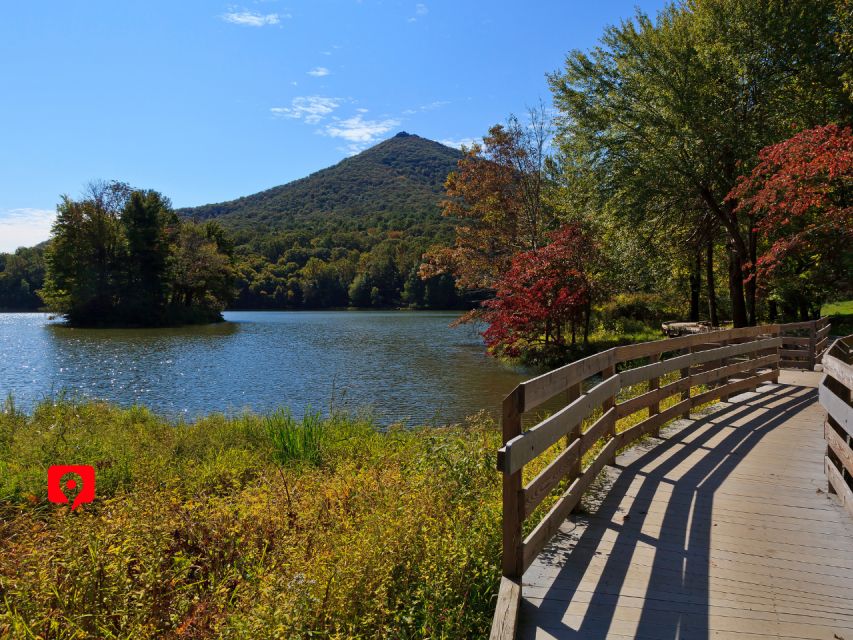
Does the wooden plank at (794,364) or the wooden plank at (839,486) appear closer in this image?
the wooden plank at (839,486)

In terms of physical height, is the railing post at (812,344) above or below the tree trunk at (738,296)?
below

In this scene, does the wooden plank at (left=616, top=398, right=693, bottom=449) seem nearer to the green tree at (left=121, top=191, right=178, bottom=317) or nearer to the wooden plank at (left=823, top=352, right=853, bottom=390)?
the wooden plank at (left=823, top=352, right=853, bottom=390)

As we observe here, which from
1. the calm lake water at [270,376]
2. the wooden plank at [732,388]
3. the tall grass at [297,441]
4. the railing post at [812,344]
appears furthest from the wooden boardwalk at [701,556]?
the railing post at [812,344]

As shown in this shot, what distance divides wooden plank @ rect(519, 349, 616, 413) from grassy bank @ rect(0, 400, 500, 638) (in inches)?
46.3

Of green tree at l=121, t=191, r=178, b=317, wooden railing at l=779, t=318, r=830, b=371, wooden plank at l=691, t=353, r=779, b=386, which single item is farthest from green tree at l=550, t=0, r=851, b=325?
green tree at l=121, t=191, r=178, b=317

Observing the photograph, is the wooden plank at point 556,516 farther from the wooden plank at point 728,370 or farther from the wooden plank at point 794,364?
the wooden plank at point 794,364

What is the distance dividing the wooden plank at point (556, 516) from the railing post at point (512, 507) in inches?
2.6

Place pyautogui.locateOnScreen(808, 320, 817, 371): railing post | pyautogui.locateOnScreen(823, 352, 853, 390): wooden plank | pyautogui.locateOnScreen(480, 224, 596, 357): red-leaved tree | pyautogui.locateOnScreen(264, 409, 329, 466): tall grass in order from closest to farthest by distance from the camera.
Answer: pyautogui.locateOnScreen(823, 352, 853, 390): wooden plank < pyautogui.locateOnScreen(264, 409, 329, 466): tall grass < pyautogui.locateOnScreen(808, 320, 817, 371): railing post < pyautogui.locateOnScreen(480, 224, 596, 357): red-leaved tree

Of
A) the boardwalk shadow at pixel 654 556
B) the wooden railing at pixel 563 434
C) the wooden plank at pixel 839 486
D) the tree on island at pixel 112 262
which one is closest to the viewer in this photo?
the boardwalk shadow at pixel 654 556

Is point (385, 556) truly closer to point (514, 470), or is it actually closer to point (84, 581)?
point (514, 470)

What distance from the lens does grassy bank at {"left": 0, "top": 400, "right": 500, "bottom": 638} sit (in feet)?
10.9

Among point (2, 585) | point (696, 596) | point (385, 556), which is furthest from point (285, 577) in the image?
point (696, 596)

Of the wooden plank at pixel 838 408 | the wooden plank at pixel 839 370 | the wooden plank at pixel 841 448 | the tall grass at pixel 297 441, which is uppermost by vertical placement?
the wooden plank at pixel 839 370

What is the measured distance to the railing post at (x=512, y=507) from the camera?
3.23m
